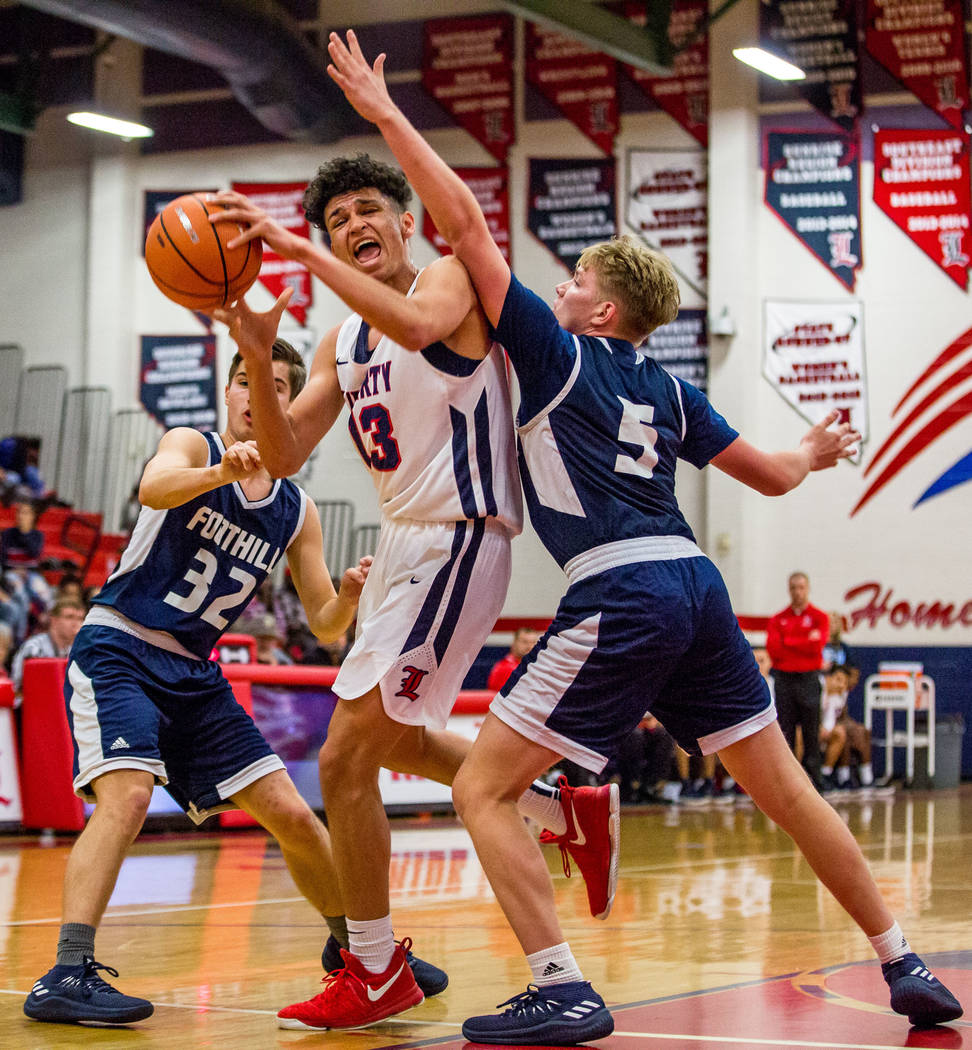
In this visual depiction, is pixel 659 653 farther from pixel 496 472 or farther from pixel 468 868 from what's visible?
pixel 468 868

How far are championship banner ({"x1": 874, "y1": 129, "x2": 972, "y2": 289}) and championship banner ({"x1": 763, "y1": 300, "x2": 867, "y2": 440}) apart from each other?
1.10 metres

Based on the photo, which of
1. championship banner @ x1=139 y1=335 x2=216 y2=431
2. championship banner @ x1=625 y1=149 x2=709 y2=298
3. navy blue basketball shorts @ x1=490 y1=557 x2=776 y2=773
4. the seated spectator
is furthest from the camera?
championship banner @ x1=139 y1=335 x2=216 y2=431

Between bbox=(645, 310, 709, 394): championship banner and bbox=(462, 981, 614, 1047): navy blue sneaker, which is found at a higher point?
bbox=(645, 310, 709, 394): championship banner

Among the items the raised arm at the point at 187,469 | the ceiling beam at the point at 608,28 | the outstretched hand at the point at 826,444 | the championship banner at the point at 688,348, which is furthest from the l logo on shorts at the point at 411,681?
the championship banner at the point at 688,348

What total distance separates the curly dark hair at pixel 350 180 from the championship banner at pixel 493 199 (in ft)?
47.9

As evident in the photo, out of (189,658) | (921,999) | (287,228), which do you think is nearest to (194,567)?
(189,658)

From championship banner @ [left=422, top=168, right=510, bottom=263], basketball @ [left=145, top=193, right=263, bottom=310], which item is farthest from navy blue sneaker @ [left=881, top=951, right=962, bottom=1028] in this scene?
championship banner @ [left=422, top=168, right=510, bottom=263]

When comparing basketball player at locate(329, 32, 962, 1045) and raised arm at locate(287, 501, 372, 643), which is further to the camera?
raised arm at locate(287, 501, 372, 643)

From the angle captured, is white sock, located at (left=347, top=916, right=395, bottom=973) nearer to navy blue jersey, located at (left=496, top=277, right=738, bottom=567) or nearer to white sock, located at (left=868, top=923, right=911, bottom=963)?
navy blue jersey, located at (left=496, top=277, right=738, bottom=567)

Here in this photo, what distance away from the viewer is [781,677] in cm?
1318

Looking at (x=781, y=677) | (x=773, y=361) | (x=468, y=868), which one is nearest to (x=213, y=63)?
(x=773, y=361)

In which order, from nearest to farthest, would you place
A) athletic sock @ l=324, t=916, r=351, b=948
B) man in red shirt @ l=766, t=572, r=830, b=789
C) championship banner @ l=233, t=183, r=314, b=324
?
athletic sock @ l=324, t=916, r=351, b=948 → man in red shirt @ l=766, t=572, r=830, b=789 → championship banner @ l=233, t=183, r=314, b=324

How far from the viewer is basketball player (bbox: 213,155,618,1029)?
142 inches

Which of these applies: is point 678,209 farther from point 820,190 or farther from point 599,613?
point 599,613
